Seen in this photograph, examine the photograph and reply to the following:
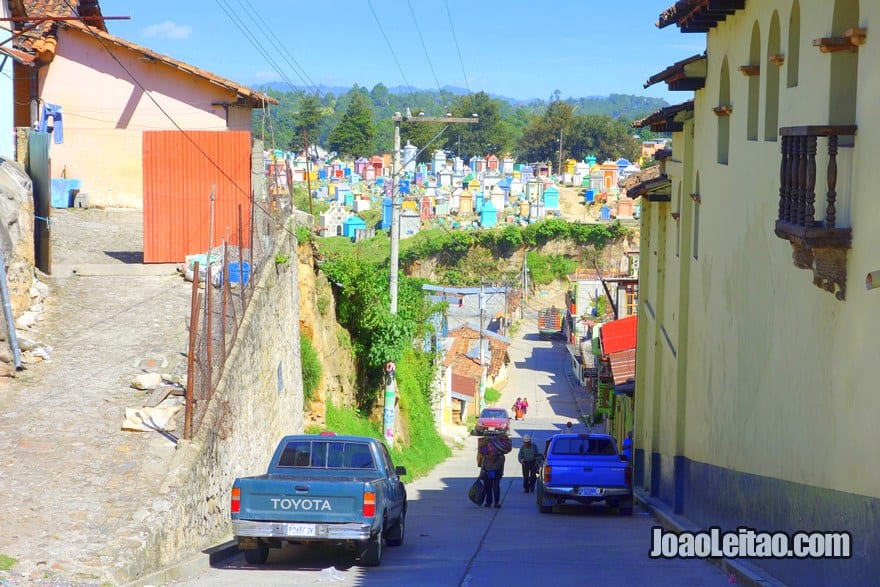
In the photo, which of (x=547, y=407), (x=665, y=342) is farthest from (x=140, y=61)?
(x=547, y=407)

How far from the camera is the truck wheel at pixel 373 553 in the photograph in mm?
14656

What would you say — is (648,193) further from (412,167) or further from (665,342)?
(412,167)

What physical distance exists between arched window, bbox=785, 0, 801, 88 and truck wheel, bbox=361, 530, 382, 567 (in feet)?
23.6

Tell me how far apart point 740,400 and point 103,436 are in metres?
8.27

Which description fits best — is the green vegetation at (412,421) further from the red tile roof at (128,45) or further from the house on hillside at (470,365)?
the house on hillside at (470,365)

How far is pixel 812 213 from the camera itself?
10914mm

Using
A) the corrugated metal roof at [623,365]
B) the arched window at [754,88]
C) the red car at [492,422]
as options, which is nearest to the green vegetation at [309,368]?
the corrugated metal roof at [623,365]

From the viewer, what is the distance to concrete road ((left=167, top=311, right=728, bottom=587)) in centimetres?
1344

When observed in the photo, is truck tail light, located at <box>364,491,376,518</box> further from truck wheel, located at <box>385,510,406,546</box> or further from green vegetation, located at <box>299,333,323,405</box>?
green vegetation, located at <box>299,333,323,405</box>

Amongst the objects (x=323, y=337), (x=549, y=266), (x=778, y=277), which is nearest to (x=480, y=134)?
(x=549, y=266)

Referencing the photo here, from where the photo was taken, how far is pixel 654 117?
78.8 feet

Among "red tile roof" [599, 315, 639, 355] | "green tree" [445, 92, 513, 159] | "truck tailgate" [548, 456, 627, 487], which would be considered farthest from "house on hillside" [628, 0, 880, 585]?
"green tree" [445, 92, 513, 159]

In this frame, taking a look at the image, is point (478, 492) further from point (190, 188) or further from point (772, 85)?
point (772, 85)

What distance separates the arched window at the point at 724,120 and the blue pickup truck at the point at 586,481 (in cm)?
701
